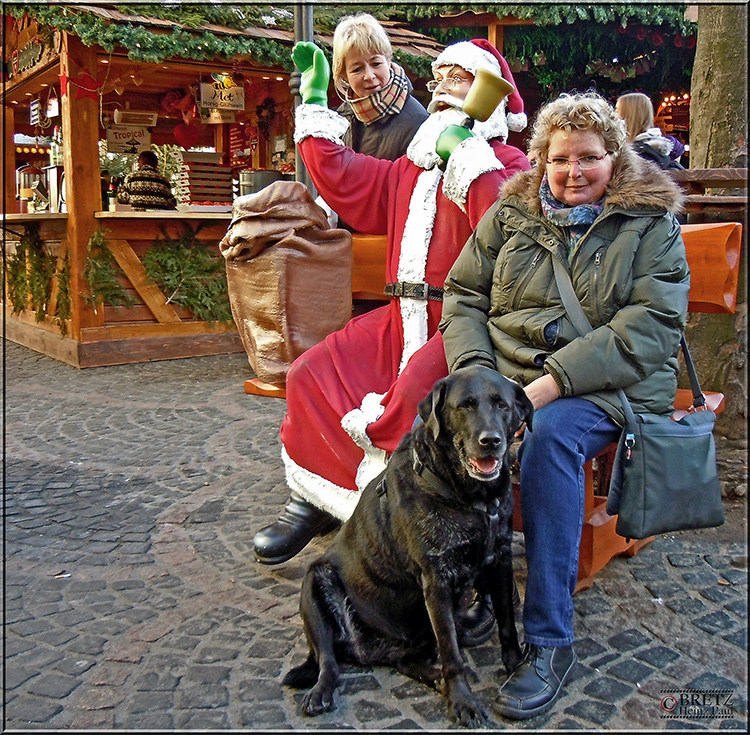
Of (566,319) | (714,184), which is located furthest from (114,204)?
(566,319)

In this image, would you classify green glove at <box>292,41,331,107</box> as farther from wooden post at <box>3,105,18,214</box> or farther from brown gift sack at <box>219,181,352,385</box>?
wooden post at <box>3,105,18,214</box>

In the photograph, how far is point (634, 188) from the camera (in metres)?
2.67

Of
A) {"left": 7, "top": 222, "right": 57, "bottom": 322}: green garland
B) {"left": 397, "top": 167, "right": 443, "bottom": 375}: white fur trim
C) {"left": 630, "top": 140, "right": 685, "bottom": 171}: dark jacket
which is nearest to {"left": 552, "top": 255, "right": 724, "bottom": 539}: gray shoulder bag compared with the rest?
{"left": 397, "top": 167, "right": 443, "bottom": 375}: white fur trim

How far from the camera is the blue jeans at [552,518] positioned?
2.46m

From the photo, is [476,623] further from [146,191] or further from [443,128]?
[146,191]

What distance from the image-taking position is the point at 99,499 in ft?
14.5

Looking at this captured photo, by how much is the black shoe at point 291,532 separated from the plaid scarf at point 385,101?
5.96 ft

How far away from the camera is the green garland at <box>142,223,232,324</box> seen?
863cm

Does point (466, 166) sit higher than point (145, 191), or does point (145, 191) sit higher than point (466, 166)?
point (466, 166)

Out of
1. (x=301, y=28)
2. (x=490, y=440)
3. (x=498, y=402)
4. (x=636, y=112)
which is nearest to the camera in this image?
(x=490, y=440)

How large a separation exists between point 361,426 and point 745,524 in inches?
81.8

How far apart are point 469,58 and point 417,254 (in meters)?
0.87

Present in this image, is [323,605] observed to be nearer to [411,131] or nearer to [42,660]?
[42,660]

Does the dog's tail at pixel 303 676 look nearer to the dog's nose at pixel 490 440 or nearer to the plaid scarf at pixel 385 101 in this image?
the dog's nose at pixel 490 440
